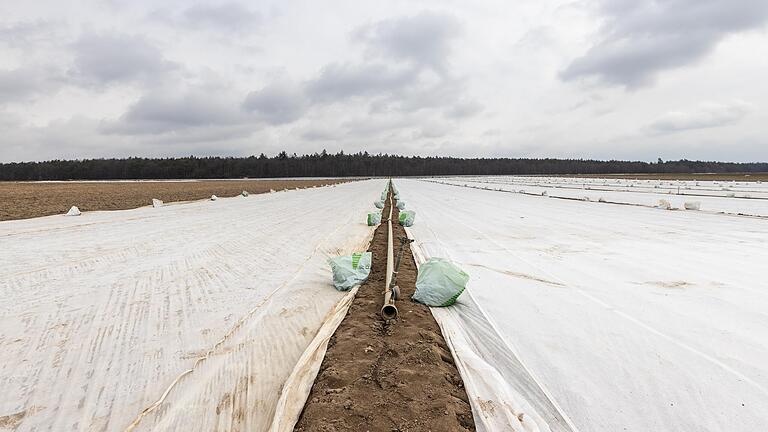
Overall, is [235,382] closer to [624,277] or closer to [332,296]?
[332,296]

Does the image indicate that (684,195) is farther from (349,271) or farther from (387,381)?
(387,381)

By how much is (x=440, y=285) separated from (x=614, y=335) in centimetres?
130

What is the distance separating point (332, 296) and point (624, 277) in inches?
122

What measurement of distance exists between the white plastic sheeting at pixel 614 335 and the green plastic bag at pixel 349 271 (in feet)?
3.40

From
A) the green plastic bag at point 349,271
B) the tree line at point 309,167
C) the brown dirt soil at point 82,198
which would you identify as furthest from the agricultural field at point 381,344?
the tree line at point 309,167

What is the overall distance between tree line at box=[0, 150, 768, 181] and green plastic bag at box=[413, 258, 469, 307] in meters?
86.7

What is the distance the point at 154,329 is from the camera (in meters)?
2.76

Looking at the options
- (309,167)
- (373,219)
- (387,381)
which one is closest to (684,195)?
(373,219)

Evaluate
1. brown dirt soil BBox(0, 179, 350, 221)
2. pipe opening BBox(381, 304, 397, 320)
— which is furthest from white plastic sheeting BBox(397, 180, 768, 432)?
brown dirt soil BBox(0, 179, 350, 221)

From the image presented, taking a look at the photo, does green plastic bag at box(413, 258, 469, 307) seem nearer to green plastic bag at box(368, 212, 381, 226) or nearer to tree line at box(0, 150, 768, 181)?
green plastic bag at box(368, 212, 381, 226)

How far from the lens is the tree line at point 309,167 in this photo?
263 feet

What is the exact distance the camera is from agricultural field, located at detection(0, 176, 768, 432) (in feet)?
5.81

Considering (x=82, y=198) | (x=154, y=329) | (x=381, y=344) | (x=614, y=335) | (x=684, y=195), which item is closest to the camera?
(x=381, y=344)

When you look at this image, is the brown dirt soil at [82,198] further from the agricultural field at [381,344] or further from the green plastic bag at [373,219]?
the green plastic bag at [373,219]
